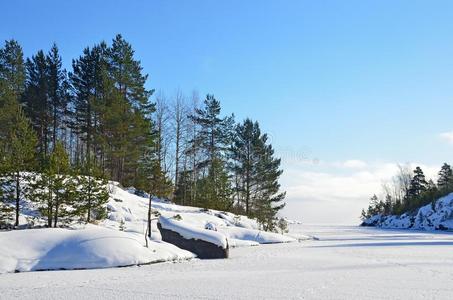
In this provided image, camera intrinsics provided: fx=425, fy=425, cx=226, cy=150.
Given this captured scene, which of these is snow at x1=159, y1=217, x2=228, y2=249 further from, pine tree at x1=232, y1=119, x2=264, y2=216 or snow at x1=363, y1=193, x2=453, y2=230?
snow at x1=363, y1=193, x2=453, y2=230

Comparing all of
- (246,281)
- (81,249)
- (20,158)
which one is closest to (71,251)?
(81,249)

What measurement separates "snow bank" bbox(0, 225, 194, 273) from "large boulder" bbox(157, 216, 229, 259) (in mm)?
1705


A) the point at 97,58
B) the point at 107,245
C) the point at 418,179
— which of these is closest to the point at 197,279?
the point at 107,245

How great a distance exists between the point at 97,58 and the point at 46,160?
70.5 feet

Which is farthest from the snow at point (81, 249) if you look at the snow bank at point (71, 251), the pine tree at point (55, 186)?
the pine tree at point (55, 186)

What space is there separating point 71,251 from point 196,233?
500 cm

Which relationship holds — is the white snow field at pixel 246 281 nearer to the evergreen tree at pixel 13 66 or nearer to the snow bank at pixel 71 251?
the snow bank at pixel 71 251

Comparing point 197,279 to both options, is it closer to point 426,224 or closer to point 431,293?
point 431,293

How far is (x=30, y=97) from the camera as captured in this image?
38500mm

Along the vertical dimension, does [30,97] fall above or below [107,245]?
above

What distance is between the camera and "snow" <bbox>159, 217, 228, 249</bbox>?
1532 cm

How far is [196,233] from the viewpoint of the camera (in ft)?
52.4

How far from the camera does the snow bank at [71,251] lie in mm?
11703

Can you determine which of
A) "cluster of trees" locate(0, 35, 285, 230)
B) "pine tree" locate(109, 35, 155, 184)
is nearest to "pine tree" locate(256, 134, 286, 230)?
"cluster of trees" locate(0, 35, 285, 230)
